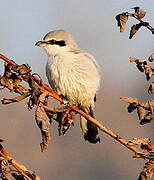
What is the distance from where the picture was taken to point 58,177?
20.8 m

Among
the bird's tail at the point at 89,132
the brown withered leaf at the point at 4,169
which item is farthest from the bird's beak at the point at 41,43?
the brown withered leaf at the point at 4,169

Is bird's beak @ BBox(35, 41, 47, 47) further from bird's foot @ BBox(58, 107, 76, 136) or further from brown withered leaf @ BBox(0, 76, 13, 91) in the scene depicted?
brown withered leaf @ BBox(0, 76, 13, 91)

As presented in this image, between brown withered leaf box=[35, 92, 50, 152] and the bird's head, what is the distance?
1.55m

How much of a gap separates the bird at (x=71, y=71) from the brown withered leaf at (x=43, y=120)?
4.40ft

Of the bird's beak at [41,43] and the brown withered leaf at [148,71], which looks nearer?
the brown withered leaf at [148,71]

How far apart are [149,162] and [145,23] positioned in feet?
1.52

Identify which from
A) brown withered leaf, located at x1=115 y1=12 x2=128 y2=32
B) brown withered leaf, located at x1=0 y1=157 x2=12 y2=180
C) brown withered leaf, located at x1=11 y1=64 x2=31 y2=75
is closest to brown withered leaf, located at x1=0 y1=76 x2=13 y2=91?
brown withered leaf, located at x1=11 y1=64 x2=31 y2=75

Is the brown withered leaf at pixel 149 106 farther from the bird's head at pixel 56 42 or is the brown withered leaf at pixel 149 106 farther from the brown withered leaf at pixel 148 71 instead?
the bird's head at pixel 56 42

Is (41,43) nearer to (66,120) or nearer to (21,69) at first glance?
(66,120)

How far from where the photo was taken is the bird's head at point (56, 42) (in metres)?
4.30

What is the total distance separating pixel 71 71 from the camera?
4.11 meters

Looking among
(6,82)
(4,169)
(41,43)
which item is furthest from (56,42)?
(4,169)

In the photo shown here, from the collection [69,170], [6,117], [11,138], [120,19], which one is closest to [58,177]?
[69,170]

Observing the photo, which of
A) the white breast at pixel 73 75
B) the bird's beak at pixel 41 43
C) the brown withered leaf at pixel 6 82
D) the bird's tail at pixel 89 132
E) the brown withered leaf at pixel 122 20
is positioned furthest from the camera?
the bird's tail at pixel 89 132
